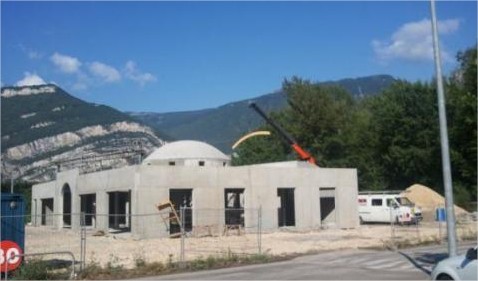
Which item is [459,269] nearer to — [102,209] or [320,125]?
[102,209]

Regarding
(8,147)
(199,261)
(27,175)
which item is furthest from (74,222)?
(8,147)

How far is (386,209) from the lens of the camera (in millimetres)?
50062

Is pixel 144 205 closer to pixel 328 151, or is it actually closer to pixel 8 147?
pixel 328 151

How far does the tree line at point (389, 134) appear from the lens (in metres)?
56.4

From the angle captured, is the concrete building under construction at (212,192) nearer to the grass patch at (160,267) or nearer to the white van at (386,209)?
the white van at (386,209)

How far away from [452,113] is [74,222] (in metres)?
36.4

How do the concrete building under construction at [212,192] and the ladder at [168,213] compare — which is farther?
the concrete building under construction at [212,192]

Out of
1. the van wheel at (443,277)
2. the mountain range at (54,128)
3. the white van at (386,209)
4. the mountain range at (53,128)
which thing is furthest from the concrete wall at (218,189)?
the mountain range at (53,128)

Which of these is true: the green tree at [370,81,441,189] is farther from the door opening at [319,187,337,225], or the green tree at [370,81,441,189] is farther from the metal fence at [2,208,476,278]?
the door opening at [319,187,337,225]

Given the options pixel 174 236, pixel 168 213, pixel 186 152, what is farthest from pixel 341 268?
pixel 186 152

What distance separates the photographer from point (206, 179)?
41.8 m

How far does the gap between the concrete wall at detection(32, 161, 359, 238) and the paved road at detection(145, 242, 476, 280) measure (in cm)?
1695

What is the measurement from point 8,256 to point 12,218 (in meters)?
3.60

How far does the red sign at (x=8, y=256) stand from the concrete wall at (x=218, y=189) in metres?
21.1
